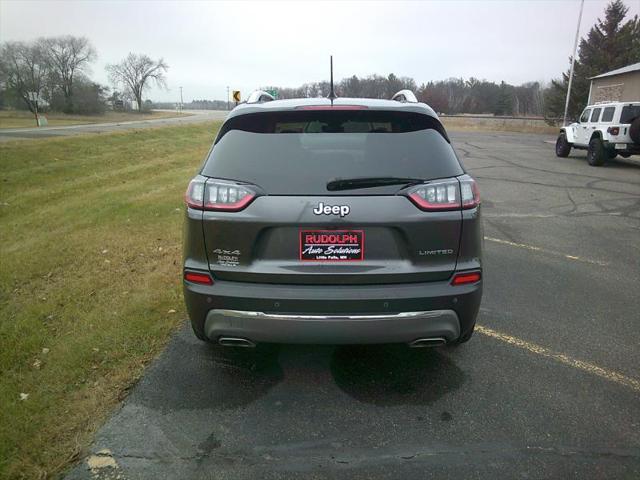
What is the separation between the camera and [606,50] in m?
42.5

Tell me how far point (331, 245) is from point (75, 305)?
3.03 metres

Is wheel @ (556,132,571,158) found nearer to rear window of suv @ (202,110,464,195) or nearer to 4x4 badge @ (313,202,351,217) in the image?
rear window of suv @ (202,110,464,195)

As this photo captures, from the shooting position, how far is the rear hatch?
2.49m

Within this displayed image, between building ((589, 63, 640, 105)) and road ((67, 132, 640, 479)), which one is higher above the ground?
building ((589, 63, 640, 105))

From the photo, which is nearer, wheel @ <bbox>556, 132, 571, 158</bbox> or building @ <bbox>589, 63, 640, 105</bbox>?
wheel @ <bbox>556, 132, 571, 158</bbox>

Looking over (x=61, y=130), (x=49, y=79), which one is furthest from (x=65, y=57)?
(x=61, y=130)

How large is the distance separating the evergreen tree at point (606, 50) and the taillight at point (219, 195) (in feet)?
156

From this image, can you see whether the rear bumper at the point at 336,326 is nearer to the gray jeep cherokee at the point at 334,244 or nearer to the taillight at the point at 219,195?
the gray jeep cherokee at the point at 334,244

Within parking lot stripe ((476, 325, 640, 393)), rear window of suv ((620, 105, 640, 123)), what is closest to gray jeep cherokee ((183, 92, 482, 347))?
parking lot stripe ((476, 325, 640, 393))

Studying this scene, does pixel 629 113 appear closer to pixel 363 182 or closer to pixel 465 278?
pixel 465 278

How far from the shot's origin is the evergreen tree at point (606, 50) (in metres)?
41.7

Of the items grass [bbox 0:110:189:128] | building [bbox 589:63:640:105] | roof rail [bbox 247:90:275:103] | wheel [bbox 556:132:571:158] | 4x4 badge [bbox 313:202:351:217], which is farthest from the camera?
grass [bbox 0:110:189:128]

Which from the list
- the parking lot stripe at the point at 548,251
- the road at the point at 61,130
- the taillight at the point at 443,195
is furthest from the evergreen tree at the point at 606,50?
the taillight at the point at 443,195

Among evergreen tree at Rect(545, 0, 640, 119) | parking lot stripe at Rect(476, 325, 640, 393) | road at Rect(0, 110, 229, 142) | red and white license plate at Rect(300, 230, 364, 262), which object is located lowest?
parking lot stripe at Rect(476, 325, 640, 393)
